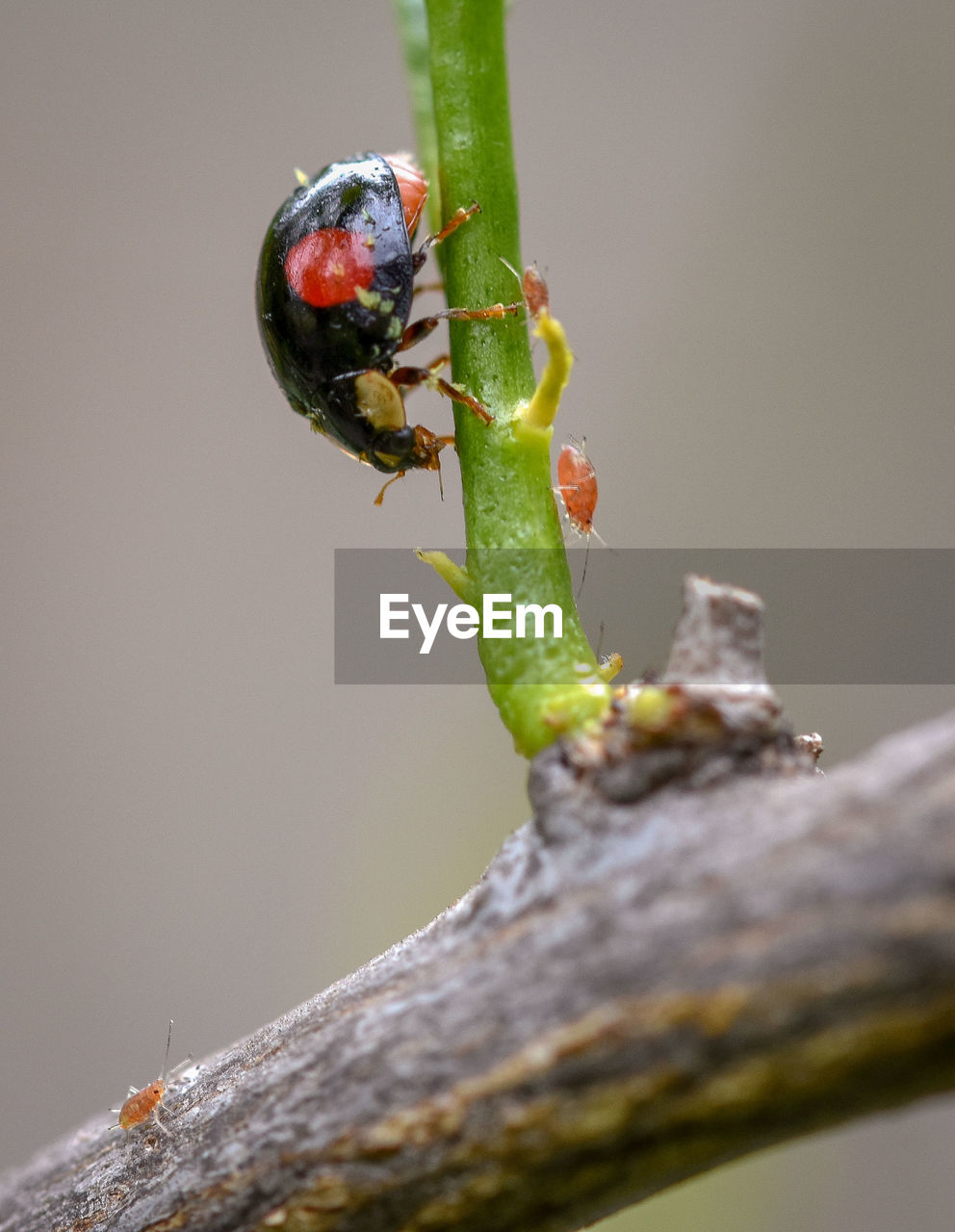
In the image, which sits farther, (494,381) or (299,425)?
(299,425)

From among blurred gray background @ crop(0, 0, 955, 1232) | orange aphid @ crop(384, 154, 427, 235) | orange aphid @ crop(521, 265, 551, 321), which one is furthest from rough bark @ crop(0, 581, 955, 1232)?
blurred gray background @ crop(0, 0, 955, 1232)

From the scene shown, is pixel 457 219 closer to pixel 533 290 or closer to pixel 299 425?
pixel 533 290

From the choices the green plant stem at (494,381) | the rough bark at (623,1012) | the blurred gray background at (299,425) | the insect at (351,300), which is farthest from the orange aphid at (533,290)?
the blurred gray background at (299,425)

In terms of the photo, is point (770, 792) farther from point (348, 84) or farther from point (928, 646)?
point (348, 84)

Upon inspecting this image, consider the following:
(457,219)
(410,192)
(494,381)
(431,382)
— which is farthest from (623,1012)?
(410,192)

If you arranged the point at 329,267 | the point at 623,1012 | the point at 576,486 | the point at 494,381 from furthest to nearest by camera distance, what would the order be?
the point at 576,486 → the point at 329,267 → the point at 494,381 → the point at 623,1012

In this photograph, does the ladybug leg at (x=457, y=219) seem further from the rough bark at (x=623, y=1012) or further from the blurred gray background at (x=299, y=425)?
the blurred gray background at (x=299, y=425)
